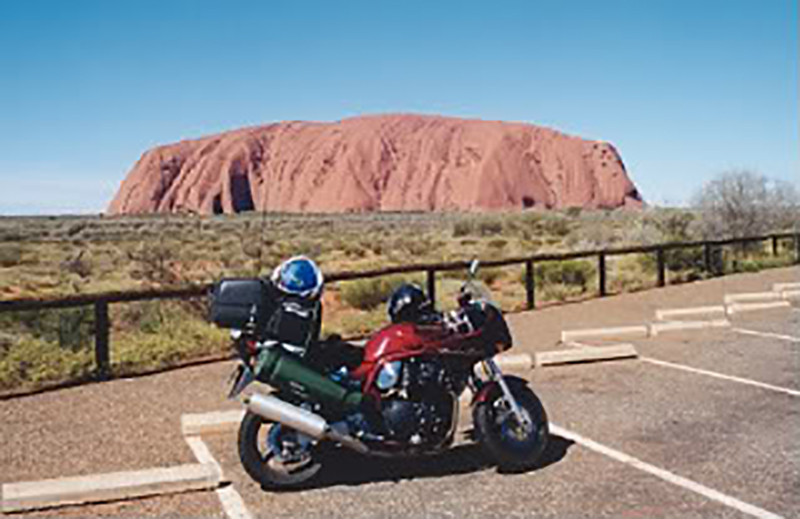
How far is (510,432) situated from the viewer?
5.60m

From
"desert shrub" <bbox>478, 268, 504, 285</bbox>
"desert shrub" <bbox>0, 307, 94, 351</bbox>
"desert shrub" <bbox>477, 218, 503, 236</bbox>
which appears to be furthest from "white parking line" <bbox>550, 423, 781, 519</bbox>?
"desert shrub" <bbox>477, 218, 503, 236</bbox>

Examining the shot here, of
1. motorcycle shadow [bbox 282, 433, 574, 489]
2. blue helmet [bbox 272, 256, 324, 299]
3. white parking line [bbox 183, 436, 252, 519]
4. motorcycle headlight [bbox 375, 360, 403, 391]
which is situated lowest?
motorcycle shadow [bbox 282, 433, 574, 489]

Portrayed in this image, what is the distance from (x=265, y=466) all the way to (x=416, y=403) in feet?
3.33

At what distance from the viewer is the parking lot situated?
4.85 meters

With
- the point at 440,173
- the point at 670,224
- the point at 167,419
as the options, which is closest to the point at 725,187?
the point at 670,224

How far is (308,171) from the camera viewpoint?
154250mm

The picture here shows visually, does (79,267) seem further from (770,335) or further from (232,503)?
(232,503)

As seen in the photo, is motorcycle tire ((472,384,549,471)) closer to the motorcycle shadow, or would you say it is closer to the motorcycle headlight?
the motorcycle shadow

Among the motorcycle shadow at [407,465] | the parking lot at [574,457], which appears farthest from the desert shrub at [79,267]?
the motorcycle shadow at [407,465]

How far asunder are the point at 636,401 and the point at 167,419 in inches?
162

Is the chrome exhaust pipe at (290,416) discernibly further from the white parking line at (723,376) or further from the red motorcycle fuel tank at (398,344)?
the white parking line at (723,376)

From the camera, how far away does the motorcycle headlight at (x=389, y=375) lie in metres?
5.28

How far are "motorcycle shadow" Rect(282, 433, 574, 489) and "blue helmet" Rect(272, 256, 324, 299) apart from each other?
1212 mm

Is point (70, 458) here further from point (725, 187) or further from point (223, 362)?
point (725, 187)
